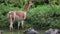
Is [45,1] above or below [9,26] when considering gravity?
above

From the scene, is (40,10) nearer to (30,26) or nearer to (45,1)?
(30,26)

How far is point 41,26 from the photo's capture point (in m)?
15.2

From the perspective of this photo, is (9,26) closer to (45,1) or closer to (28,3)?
(28,3)

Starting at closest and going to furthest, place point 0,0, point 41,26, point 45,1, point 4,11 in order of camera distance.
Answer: point 41,26, point 4,11, point 0,0, point 45,1

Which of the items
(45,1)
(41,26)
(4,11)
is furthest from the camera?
(45,1)

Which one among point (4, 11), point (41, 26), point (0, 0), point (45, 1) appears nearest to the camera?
point (41, 26)

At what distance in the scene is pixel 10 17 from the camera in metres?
15.2

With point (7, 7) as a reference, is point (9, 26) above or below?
below

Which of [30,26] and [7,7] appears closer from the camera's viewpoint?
[30,26]

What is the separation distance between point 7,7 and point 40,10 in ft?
7.07

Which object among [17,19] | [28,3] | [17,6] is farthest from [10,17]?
[17,6]

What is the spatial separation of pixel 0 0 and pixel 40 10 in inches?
118

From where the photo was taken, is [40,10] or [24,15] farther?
[40,10]

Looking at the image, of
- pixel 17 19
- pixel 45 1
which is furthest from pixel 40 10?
pixel 45 1
